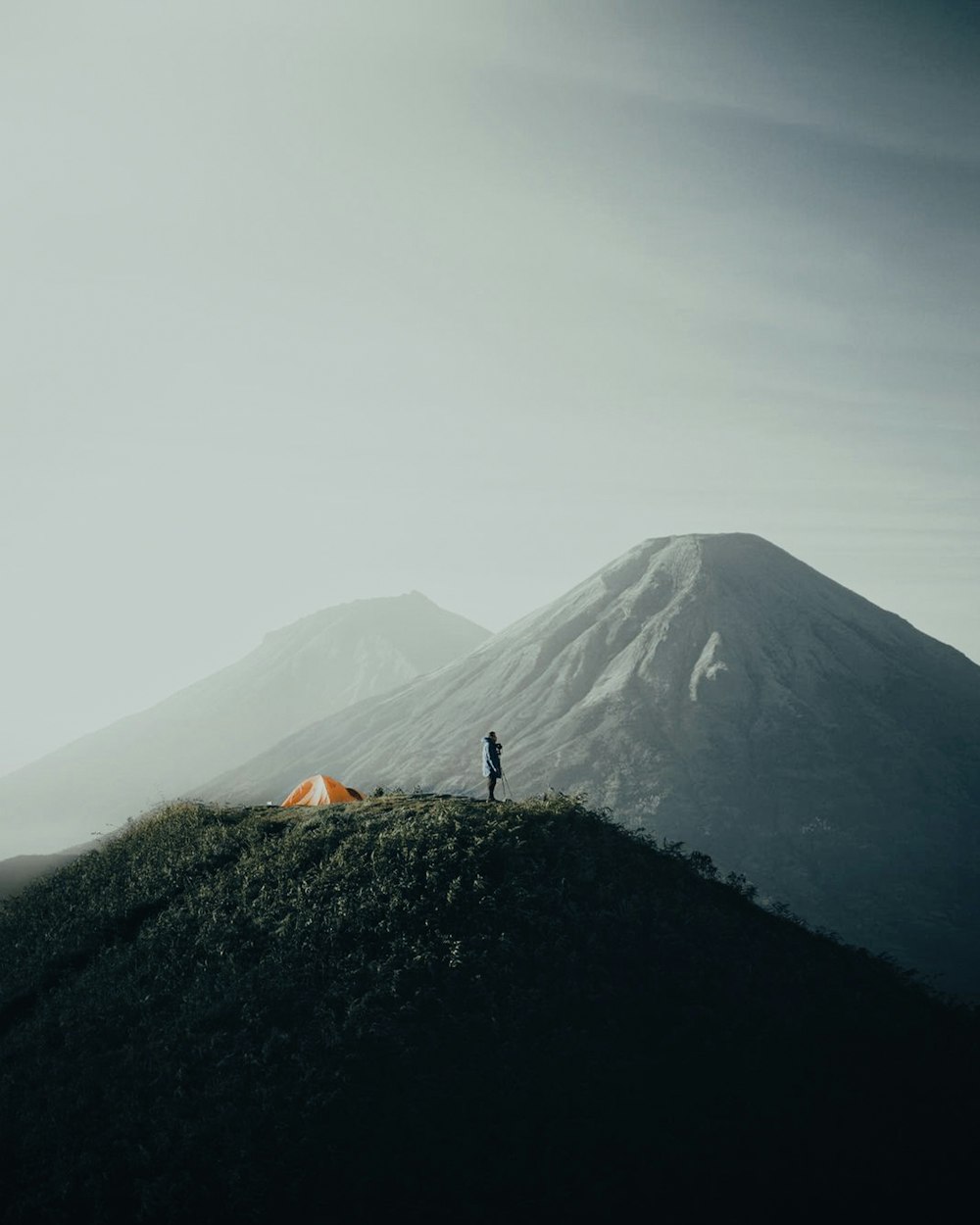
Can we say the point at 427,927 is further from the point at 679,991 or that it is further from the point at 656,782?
the point at 656,782

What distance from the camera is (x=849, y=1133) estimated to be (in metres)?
13.2

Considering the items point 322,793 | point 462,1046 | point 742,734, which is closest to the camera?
point 462,1046

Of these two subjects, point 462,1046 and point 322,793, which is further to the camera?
point 322,793

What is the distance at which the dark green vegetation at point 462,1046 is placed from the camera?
1222 cm

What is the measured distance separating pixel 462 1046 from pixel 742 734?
8070cm

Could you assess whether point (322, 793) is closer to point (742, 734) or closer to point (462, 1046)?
point (462, 1046)

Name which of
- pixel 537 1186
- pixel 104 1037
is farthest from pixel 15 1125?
pixel 537 1186

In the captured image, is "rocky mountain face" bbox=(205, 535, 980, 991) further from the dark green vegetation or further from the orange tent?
the orange tent

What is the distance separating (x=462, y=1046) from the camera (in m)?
14.4

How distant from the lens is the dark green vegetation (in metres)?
12.2

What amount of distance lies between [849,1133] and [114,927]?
17720 millimetres

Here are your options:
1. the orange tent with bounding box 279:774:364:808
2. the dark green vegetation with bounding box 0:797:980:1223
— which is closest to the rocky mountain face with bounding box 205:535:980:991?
the dark green vegetation with bounding box 0:797:980:1223

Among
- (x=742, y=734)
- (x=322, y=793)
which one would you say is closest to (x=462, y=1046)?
(x=322, y=793)

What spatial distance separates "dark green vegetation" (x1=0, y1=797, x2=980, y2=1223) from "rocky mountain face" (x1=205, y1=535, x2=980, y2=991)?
145ft
